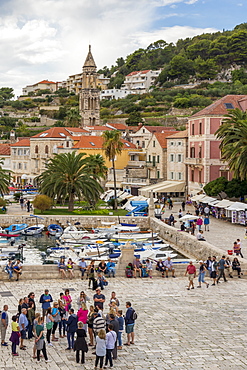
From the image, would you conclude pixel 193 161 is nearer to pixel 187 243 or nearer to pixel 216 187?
pixel 216 187

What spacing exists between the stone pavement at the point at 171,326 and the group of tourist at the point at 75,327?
320 mm

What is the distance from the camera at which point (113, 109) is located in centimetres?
13438

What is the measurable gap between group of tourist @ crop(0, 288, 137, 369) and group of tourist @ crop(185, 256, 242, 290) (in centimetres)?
670

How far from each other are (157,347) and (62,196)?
129 ft

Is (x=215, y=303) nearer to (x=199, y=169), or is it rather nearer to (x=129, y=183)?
(x=199, y=169)

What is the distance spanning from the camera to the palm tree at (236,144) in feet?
141

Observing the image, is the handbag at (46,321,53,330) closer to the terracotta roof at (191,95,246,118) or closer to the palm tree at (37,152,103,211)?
the palm tree at (37,152,103,211)

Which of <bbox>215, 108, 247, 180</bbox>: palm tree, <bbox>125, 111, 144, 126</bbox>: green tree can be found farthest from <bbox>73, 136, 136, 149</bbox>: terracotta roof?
<bbox>125, 111, 144, 126</bbox>: green tree

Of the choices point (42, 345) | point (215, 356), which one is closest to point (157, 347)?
point (215, 356)

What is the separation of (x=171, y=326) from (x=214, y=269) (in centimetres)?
720

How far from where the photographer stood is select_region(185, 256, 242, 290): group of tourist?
23.5m

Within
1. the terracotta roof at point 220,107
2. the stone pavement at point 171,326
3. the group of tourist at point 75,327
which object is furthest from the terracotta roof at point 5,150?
the group of tourist at point 75,327

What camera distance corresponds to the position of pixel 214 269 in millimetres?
24625

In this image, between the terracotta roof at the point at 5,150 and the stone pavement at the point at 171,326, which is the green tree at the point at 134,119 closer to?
the terracotta roof at the point at 5,150
